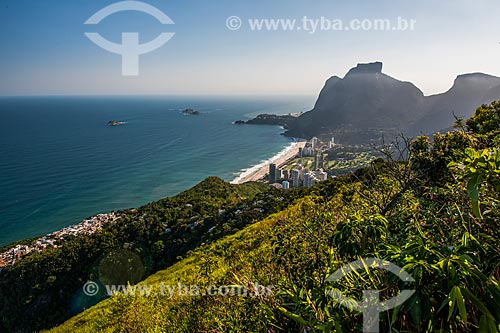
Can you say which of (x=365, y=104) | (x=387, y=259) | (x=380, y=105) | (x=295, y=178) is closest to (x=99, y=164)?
(x=295, y=178)

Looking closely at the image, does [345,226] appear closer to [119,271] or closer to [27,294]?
[119,271]

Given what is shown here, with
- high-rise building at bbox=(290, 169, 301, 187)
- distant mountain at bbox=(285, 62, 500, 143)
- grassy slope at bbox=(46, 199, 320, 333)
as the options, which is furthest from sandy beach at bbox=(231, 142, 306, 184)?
grassy slope at bbox=(46, 199, 320, 333)

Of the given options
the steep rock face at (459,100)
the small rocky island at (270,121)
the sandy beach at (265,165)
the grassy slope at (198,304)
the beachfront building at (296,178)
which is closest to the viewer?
the grassy slope at (198,304)

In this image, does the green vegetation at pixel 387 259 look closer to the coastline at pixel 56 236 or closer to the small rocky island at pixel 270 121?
the coastline at pixel 56 236

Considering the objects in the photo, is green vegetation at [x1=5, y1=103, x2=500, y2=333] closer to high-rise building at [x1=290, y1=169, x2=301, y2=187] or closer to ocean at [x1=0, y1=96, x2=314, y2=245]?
Result: ocean at [x1=0, y1=96, x2=314, y2=245]

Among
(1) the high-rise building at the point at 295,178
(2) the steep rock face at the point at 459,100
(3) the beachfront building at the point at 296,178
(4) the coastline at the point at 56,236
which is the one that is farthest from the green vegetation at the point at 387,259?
(2) the steep rock face at the point at 459,100

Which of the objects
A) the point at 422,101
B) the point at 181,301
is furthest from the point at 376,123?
the point at 181,301
